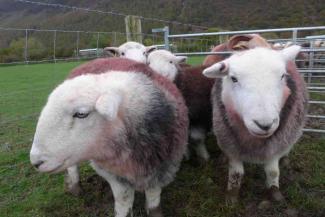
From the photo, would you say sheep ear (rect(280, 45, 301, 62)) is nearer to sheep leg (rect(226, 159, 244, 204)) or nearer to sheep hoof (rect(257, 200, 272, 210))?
sheep leg (rect(226, 159, 244, 204))

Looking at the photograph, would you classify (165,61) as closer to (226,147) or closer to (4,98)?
(226,147)

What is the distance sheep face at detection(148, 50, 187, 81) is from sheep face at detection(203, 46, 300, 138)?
1207 mm

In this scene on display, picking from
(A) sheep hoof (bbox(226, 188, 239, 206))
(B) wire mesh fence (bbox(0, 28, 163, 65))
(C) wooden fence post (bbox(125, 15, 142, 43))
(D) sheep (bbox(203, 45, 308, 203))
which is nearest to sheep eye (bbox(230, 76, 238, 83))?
(D) sheep (bbox(203, 45, 308, 203))

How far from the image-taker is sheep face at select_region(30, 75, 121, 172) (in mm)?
2186

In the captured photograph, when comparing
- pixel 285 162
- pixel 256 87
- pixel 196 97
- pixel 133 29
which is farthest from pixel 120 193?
pixel 133 29

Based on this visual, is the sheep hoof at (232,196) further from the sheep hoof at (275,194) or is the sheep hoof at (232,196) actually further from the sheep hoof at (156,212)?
the sheep hoof at (156,212)

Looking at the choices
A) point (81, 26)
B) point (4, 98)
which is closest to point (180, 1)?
point (81, 26)

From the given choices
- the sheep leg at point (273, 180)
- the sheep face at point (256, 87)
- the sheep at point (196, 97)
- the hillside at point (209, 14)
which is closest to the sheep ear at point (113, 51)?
the sheep at point (196, 97)

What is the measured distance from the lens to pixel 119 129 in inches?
95.0

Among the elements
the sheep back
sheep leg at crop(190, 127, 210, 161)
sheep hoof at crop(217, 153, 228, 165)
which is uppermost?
the sheep back

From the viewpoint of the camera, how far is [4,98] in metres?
10.4

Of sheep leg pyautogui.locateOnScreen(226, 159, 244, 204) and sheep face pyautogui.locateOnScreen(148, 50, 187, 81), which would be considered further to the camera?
sheep face pyautogui.locateOnScreen(148, 50, 187, 81)

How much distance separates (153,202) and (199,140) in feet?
4.01

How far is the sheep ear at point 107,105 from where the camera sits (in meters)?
2.11
